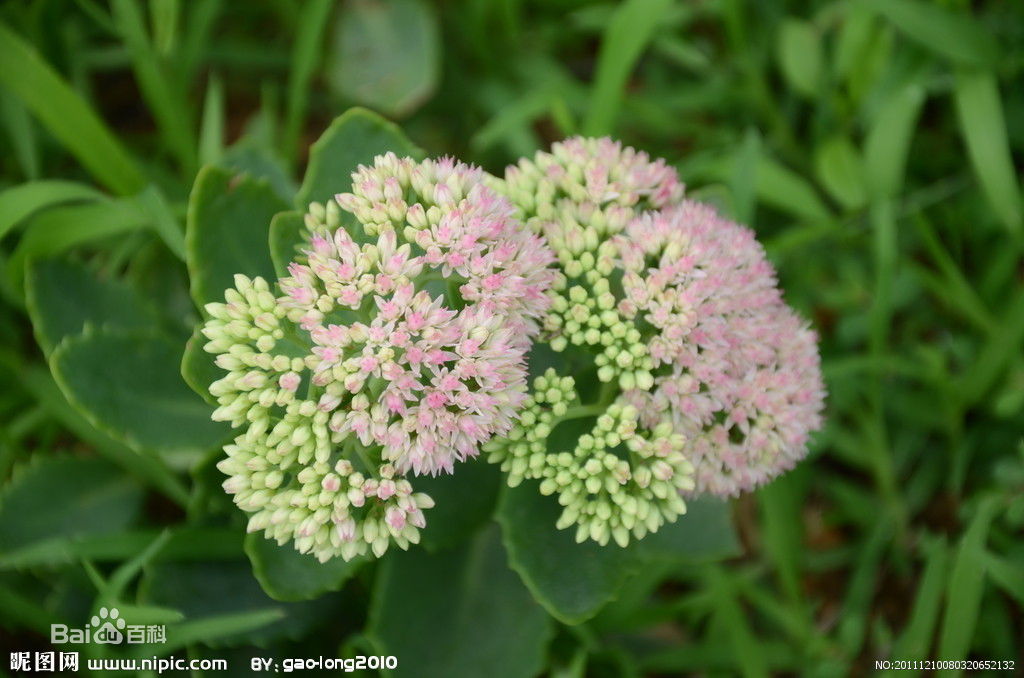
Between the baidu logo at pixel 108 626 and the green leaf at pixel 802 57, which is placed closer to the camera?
the baidu logo at pixel 108 626

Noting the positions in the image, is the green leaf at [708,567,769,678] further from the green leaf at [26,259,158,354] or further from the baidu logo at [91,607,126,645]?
the green leaf at [26,259,158,354]

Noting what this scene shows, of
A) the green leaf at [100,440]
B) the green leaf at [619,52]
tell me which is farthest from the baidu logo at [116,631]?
the green leaf at [619,52]

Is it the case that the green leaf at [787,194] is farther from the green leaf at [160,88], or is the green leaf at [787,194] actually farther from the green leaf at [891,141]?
the green leaf at [160,88]

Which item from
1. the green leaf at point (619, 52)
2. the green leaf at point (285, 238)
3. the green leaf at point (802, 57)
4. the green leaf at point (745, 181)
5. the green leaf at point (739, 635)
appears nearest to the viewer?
the green leaf at point (285, 238)

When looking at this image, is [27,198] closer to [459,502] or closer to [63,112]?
[63,112]

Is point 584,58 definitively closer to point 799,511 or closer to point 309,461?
point 799,511

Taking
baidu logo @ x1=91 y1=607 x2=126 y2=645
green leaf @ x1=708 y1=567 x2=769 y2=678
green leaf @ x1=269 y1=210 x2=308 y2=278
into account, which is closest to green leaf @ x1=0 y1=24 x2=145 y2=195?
green leaf @ x1=269 y1=210 x2=308 y2=278
